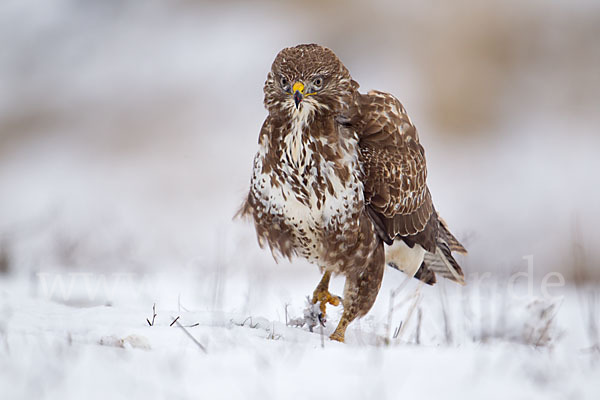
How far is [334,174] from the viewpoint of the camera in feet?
13.4

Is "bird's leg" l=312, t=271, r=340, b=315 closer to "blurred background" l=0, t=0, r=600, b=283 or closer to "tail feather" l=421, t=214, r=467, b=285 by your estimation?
"tail feather" l=421, t=214, r=467, b=285

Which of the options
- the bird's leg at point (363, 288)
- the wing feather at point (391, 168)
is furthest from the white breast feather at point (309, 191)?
the bird's leg at point (363, 288)

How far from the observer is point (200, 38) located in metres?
20.9

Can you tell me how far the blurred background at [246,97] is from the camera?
15203mm

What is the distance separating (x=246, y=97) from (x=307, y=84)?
1524cm

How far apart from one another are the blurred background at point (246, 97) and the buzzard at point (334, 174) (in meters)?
8.13

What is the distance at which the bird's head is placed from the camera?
158 inches

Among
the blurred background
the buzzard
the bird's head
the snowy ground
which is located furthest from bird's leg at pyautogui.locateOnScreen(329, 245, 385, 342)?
the blurred background

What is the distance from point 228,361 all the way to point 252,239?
2132 millimetres

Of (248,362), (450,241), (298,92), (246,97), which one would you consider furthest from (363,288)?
(246,97)

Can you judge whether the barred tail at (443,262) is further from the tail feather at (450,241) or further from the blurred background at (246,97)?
the blurred background at (246,97)

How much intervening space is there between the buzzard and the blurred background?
8133 mm

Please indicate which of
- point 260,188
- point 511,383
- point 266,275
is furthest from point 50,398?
point 266,275

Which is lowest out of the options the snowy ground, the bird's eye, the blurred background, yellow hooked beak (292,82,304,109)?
the snowy ground
